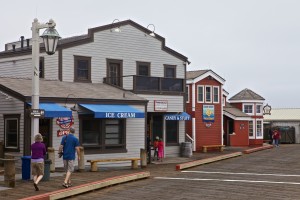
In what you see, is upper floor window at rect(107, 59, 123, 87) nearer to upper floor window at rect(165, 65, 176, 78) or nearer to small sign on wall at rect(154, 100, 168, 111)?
small sign on wall at rect(154, 100, 168, 111)

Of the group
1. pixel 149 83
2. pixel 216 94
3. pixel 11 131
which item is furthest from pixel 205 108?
pixel 11 131

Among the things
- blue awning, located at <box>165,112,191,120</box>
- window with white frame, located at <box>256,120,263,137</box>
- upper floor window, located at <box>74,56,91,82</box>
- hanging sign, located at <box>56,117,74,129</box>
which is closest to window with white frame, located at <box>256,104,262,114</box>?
window with white frame, located at <box>256,120,263,137</box>

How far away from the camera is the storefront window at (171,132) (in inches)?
1160

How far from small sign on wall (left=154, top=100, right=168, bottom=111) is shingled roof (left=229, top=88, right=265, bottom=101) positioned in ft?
53.6

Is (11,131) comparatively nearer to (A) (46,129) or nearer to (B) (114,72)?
(A) (46,129)

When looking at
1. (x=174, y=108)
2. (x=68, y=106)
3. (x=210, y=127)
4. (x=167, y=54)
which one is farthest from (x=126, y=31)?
(x=210, y=127)

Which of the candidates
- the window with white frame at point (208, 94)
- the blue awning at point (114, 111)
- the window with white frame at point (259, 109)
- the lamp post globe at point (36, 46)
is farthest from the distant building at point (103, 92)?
the window with white frame at point (259, 109)

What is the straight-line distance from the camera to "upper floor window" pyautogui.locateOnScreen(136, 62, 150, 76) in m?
28.1

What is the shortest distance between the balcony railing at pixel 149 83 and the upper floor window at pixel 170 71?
1.81 metres

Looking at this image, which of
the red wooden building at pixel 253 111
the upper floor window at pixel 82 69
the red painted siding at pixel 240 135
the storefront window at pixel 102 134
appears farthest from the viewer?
the red wooden building at pixel 253 111

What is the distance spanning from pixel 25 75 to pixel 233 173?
41.7 ft

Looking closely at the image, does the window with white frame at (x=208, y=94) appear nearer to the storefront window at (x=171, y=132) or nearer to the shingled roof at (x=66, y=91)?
the storefront window at (x=171, y=132)

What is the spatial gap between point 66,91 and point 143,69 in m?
7.26

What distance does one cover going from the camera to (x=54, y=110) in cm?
1975
